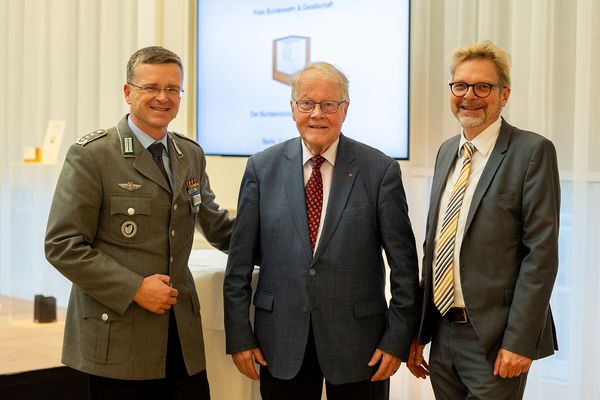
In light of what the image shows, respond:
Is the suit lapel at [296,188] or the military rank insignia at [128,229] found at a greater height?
the suit lapel at [296,188]

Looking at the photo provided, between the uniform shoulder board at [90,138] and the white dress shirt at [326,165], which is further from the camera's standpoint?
the white dress shirt at [326,165]

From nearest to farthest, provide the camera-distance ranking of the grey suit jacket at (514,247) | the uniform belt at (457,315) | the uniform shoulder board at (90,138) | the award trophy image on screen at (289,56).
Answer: the grey suit jacket at (514,247) → the uniform belt at (457,315) → the uniform shoulder board at (90,138) → the award trophy image on screen at (289,56)

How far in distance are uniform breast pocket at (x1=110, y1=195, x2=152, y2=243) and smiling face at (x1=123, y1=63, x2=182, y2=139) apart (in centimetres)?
25

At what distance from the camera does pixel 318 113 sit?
2324 mm

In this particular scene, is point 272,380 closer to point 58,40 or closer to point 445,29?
point 445,29

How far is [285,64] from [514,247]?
2237 millimetres

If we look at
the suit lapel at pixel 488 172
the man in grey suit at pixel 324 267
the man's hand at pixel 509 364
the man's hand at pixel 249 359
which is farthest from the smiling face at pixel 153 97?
the man's hand at pixel 509 364

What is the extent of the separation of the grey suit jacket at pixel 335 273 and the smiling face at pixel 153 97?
1.33 ft

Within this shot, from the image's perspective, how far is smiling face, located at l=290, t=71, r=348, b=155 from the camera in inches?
91.7

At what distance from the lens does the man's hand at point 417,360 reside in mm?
2430

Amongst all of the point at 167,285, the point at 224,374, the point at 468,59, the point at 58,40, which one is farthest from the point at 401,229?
the point at 58,40

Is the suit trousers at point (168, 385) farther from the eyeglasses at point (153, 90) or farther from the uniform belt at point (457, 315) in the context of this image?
the uniform belt at point (457, 315)

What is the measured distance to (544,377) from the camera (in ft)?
10.6

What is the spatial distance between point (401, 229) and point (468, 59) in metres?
0.56
